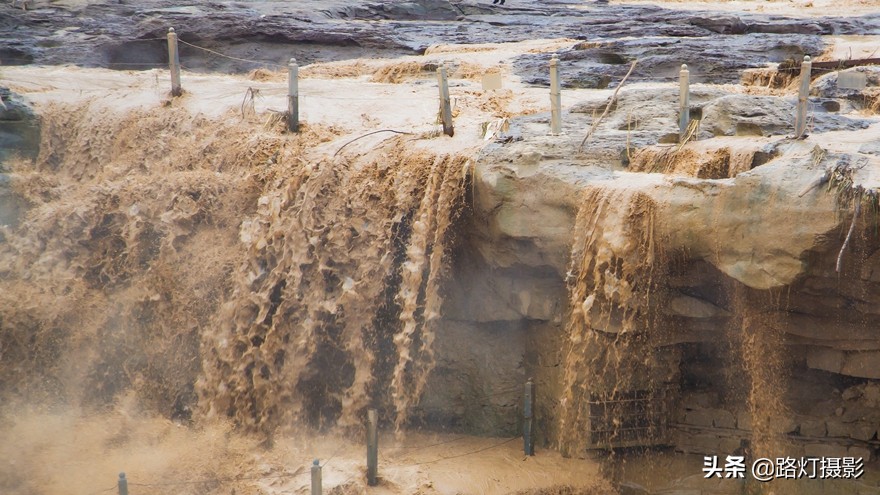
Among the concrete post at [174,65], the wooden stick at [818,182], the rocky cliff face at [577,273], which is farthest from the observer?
the concrete post at [174,65]

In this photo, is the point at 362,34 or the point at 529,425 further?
the point at 362,34

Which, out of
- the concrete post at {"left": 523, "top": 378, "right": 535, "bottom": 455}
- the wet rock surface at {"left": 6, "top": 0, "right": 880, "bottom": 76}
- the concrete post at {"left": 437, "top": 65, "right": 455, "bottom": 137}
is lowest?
the concrete post at {"left": 523, "top": 378, "right": 535, "bottom": 455}

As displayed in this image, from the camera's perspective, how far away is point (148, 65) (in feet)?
48.7

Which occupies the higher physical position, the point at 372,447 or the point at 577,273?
the point at 577,273

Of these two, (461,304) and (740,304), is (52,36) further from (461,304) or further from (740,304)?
(740,304)

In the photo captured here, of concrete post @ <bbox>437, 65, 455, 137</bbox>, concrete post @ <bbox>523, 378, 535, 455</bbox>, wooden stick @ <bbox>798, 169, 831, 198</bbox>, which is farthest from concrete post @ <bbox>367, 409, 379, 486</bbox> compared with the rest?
wooden stick @ <bbox>798, 169, 831, 198</bbox>

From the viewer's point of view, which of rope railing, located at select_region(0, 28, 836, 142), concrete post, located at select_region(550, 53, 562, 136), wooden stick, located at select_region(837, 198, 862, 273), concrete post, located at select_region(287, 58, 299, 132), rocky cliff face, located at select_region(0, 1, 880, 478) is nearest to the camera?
wooden stick, located at select_region(837, 198, 862, 273)

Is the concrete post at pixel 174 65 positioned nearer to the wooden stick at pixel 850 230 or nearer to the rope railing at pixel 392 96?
the rope railing at pixel 392 96

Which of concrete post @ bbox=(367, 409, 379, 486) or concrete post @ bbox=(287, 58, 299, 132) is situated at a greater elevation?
concrete post @ bbox=(287, 58, 299, 132)

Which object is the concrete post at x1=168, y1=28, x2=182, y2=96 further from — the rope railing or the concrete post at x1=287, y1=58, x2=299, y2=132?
the concrete post at x1=287, y1=58, x2=299, y2=132

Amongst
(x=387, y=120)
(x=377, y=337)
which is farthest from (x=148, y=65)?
(x=377, y=337)

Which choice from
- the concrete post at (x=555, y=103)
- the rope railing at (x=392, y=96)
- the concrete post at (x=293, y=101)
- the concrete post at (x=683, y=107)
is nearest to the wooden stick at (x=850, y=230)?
the rope railing at (x=392, y=96)

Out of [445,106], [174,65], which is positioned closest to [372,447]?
[445,106]

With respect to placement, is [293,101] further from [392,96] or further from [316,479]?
[316,479]
